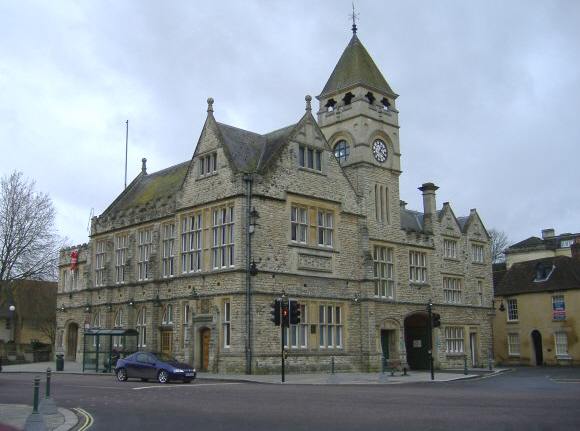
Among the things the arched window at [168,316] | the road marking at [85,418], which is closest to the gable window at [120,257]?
the arched window at [168,316]

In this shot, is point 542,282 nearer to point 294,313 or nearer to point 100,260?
point 294,313

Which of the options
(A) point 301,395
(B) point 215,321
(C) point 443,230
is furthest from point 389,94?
(A) point 301,395

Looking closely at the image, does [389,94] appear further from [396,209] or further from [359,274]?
[359,274]

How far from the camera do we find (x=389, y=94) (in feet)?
152

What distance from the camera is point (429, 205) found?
49.7 m

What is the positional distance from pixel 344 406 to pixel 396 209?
28.9 meters

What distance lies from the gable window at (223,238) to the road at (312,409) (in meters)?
12.4

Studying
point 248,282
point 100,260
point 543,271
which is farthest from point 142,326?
point 543,271

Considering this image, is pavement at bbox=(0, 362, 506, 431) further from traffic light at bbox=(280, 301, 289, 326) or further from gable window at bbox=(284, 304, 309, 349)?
traffic light at bbox=(280, 301, 289, 326)

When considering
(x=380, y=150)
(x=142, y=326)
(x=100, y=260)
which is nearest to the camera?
(x=142, y=326)

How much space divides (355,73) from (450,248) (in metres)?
15.3

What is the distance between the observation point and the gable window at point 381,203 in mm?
43844

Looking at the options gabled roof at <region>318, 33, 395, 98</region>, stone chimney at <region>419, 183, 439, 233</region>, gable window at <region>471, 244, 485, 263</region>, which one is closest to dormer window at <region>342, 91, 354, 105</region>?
gabled roof at <region>318, 33, 395, 98</region>

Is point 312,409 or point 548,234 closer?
point 312,409
